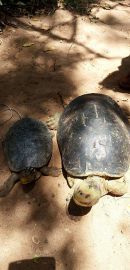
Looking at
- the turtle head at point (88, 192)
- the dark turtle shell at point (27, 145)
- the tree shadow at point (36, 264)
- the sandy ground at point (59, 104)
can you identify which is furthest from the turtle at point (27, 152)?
the tree shadow at point (36, 264)

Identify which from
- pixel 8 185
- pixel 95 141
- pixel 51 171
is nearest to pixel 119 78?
pixel 95 141

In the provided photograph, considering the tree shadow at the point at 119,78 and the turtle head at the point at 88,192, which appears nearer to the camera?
the turtle head at the point at 88,192

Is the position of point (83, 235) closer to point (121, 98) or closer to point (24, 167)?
point (24, 167)

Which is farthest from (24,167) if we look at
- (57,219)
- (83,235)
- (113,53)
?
(113,53)

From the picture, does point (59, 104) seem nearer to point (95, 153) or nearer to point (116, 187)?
point (95, 153)

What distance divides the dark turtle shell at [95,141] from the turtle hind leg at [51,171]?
14cm

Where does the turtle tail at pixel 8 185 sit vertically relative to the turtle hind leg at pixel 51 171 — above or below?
below

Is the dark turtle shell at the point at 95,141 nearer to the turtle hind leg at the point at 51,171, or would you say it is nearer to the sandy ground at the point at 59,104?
the turtle hind leg at the point at 51,171

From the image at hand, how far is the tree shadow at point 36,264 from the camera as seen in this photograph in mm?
3391

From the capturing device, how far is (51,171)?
420 cm

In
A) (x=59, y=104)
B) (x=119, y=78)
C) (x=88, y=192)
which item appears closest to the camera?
(x=88, y=192)

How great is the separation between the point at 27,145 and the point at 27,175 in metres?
0.43

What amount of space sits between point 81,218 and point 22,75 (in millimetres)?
2908

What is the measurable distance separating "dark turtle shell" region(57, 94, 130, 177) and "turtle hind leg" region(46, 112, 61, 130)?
329mm
